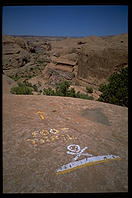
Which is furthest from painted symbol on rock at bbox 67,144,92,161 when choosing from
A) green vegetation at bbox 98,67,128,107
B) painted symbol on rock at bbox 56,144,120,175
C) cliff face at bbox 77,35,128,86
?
cliff face at bbox 77,35,128,86

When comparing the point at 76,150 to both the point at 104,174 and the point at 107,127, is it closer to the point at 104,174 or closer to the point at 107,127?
the point at 104,174

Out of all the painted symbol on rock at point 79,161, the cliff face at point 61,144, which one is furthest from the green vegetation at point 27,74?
the painted symbol on rock at point 79,161

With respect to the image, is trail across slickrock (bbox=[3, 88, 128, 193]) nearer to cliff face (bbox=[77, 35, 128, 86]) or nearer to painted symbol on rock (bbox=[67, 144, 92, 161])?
painted symbol on rock (bbox=[67, 144, 92, 161])

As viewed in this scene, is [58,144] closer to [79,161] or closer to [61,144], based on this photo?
[61,144]

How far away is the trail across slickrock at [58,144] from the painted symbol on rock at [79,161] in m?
0.07

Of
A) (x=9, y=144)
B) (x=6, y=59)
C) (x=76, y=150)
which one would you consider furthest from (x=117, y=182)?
(x=6, y=59)

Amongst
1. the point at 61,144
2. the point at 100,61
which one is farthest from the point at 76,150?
the point at 100,61

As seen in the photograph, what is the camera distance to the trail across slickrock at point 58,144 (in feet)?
9.08

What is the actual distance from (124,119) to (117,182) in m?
2.98

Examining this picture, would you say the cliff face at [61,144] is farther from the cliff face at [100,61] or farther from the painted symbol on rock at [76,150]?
the cliff face at [100,61]

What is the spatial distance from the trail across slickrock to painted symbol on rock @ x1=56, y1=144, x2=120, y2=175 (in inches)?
2.6

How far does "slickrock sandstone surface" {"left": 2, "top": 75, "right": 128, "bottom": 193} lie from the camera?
2.77 metres
